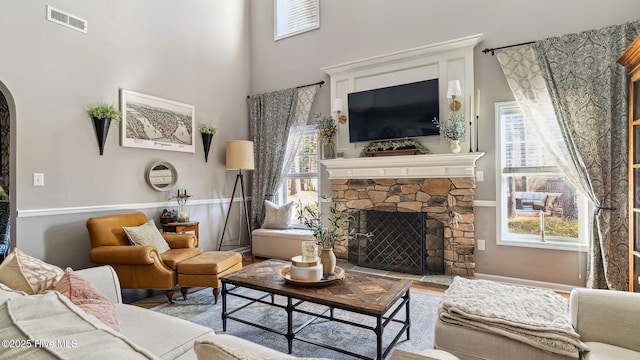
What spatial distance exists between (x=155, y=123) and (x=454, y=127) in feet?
12.1

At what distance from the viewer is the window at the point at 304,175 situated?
16.6 ft

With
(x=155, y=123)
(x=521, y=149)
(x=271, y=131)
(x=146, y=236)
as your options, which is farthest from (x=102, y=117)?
(x=521, y=149)

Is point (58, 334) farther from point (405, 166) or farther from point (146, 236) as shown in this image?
point (405, 166)

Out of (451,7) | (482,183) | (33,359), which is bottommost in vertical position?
(33,359)

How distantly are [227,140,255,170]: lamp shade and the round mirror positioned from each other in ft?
2.55

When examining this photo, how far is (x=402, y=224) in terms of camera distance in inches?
157

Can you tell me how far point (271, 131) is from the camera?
205 inches

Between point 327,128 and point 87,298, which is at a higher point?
Result: point 327,128

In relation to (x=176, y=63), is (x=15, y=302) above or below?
below

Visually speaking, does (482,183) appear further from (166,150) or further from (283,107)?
(166,150)

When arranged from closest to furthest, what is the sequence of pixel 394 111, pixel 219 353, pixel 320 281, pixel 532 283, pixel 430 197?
pixel 219 353
pixel 320 281
pixel 532 283
pixel 430 197
pixel 394 111

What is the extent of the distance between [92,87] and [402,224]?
391cm

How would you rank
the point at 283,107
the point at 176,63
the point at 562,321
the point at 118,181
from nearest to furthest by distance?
the point at 562,321
the point at 118,181
the point at 176,63
the point at 283,107

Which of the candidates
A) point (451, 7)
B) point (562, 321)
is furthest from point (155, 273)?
point (451, 7)
